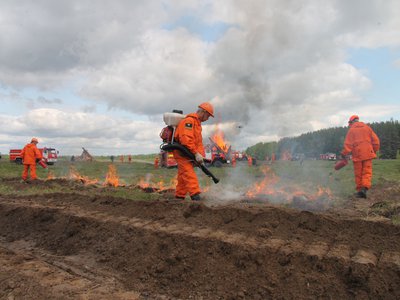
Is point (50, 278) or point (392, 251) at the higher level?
point (392, 251)

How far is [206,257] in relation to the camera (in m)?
3.97

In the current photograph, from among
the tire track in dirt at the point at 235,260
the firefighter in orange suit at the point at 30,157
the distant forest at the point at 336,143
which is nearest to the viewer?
the tire track in dirt at the point at 235,260

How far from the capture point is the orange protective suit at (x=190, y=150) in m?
6.41

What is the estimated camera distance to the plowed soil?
3.32 m

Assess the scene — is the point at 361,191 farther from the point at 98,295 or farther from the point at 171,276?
the point at 98,295

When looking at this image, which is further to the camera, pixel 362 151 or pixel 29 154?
pixel 29 154

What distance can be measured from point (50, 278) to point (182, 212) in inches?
83.0

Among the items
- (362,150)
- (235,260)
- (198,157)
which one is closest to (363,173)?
(362,150)

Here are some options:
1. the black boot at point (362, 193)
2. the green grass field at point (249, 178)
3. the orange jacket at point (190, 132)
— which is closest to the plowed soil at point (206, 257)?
the orange jacket at point (190, 132)

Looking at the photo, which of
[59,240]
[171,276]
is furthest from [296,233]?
[59,240]

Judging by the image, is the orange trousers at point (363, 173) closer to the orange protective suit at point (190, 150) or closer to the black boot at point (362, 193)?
the black boot at point (362, 193)

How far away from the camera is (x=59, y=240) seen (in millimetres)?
5461

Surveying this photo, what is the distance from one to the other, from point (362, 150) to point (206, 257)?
612cm

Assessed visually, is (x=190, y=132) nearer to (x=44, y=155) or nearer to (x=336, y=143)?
(x=44, y=155)
